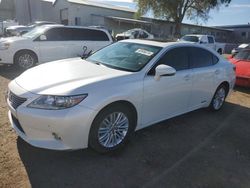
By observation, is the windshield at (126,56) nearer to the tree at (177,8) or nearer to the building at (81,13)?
the tree at (177,8)

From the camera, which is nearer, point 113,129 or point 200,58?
point 113,129

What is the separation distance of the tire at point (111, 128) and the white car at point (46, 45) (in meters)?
6.56

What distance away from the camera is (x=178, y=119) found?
5.54m

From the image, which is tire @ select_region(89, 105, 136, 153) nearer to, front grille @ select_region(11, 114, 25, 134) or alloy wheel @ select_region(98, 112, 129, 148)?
alloy wheel @ select_region(98, 112, 129, 148)

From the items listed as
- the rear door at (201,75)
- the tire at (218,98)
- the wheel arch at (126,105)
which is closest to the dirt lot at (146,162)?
the wheel arch at (126,105)

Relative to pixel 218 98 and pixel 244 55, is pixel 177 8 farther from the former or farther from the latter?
pixel 218 98

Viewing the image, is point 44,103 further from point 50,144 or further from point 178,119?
point 178,119

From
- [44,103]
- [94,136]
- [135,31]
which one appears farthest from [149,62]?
[135,31]

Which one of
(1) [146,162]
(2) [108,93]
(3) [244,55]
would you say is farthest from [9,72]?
(3) [244,55]

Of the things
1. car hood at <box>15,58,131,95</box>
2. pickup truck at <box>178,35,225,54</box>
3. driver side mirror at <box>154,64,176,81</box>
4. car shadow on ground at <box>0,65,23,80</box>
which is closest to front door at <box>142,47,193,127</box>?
driver side mirror at <box>154,64,176,81</box>

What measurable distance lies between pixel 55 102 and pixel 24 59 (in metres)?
6.79

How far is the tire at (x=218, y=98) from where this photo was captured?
236 inches

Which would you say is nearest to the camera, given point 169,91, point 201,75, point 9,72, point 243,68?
point 169,91

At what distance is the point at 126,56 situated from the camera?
15.1 ft
